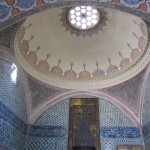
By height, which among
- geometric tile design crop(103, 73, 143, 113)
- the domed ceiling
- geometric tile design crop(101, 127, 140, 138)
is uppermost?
the domed ceiling

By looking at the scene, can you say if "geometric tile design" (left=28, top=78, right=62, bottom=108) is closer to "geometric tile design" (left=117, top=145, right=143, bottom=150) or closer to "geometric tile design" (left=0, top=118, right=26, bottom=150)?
"geometric tile design" (left=0, top=118, right=26, bottom=150)

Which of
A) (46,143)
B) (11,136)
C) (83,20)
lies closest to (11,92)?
(11,136)

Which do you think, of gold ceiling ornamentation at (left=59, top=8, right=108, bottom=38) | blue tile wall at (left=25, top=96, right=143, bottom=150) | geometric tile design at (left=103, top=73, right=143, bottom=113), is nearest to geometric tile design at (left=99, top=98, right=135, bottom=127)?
blue tile wall at (left=25, top=96, right=143, bottom=150)

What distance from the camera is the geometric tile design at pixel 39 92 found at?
9.31 m

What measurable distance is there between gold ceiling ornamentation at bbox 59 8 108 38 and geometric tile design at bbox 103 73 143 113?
2179 mm

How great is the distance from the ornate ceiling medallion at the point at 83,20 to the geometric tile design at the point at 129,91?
2.18m

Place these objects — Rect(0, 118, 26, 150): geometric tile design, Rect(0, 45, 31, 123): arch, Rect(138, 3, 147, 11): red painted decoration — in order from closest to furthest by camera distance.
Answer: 1. Rect(138, 3, 147, 11): red painted decoration
2. Rect(0, 118, 26, 150): geometric tile design
3. Rect(0, 45, 31, 123): arch

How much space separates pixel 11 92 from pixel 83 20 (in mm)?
3808

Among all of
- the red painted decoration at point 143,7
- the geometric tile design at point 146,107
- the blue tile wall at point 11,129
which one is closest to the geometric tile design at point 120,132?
the geometric tile design at point 146,107

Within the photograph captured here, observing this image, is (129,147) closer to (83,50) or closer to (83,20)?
(83,50)

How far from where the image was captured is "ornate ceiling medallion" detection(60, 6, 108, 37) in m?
9.38

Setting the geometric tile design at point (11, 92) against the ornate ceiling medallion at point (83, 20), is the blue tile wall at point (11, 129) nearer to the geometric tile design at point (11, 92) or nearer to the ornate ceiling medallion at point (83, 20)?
the geometric tile design at point (11, 92)

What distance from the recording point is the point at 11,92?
7.98 metres

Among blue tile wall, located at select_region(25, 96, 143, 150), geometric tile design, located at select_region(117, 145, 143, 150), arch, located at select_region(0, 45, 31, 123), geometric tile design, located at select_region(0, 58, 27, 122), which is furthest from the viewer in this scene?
blue tile wall, located at select_region(25, 96, 143, 150)
